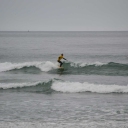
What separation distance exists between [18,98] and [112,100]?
5.63 metres

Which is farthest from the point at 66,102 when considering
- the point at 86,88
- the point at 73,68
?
the point at 73,68

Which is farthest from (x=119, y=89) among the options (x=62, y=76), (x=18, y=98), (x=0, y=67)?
(x=0, y=67)

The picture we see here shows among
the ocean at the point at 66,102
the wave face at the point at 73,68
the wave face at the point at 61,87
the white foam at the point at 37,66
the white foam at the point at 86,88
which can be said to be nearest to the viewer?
the ocean at the point at 66,102

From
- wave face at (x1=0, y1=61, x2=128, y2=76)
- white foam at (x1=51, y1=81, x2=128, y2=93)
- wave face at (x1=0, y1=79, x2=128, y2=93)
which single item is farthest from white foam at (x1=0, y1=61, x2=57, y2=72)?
white foam at (x1=51, y1=81, x2=128, y2=93)

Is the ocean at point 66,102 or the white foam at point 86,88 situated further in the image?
the white foam at point 86,88

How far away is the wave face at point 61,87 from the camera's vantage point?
21.3 m

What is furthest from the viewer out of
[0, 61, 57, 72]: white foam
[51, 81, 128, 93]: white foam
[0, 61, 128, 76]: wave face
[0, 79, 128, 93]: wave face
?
[0, 61, 57, 72]: white foam

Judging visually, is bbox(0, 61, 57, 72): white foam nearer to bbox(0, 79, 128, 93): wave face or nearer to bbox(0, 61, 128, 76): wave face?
bbox(0, 61, 128, 76): wave face

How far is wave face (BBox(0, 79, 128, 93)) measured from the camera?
21312 mm

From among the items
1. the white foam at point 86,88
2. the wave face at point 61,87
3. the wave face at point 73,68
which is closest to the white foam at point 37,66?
the wave face at point 73,68

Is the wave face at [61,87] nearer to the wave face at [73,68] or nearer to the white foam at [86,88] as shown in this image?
the white foam at [86,88]

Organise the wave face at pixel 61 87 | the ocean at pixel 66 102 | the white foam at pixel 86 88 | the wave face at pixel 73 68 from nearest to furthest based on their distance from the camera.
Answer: the ocean at pixel 66 102
the white foam at pixel 86 88
the wave face at pixel 61 87
the wave face at pixel 73 68

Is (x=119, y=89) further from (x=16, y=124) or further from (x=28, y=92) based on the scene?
(x=16, y=124)

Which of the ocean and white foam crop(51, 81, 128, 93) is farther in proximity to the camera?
white foam crop(51, 81, 128, 93)
